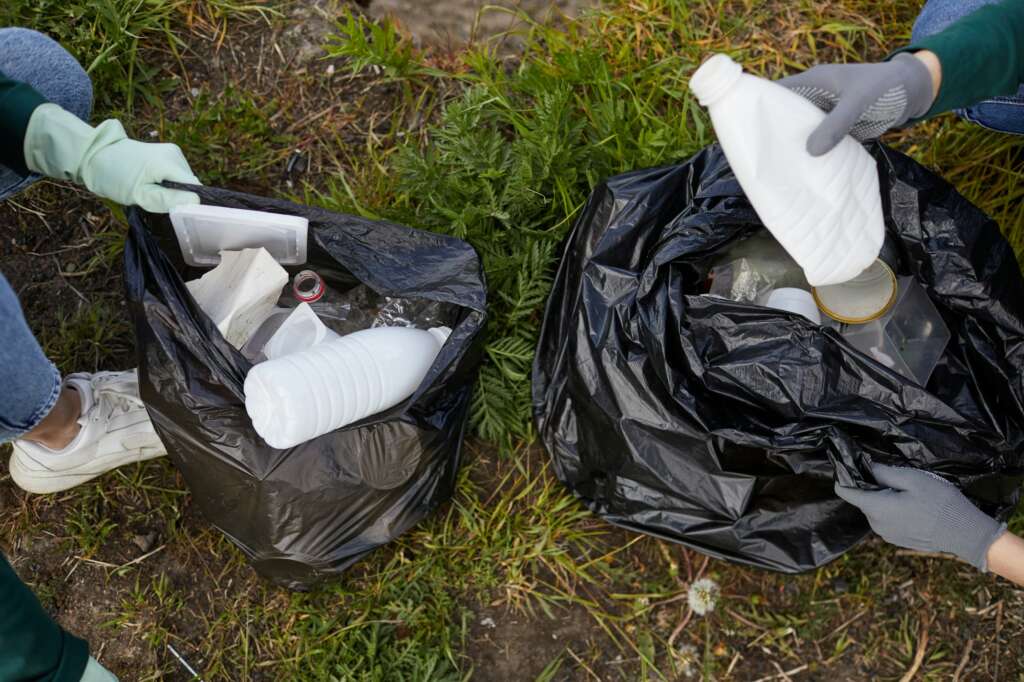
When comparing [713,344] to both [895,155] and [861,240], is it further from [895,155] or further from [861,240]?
[895,155]

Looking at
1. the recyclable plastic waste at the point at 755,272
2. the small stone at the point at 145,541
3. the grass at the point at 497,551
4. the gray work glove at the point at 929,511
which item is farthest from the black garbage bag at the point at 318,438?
the gray work glove at the point at 929,511

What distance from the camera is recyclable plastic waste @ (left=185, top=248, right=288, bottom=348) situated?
4.80 ft

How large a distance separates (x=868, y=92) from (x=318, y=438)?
106cm

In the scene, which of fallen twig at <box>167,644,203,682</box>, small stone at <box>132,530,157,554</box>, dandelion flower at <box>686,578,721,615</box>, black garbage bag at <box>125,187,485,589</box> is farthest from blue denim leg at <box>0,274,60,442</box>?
dandelion flower at <box>686,578,721,615</box>

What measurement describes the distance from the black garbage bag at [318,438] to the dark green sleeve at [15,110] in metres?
0.25

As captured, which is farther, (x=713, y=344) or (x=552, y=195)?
(x=552, y=195)

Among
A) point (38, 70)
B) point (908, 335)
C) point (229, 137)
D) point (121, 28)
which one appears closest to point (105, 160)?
point (38, 70)

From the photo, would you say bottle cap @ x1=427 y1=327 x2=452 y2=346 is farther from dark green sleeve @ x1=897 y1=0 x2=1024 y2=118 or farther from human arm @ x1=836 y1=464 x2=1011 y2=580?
dark green sleeve @ x1=897 y1=0 x2=1024 y2=118

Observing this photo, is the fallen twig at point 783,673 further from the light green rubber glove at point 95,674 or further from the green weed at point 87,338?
the green weed at point 87,338

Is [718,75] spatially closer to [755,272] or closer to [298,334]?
[755,272]

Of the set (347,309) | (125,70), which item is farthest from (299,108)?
(347,309)

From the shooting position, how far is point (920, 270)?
1489 mm

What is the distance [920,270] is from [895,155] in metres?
0.22

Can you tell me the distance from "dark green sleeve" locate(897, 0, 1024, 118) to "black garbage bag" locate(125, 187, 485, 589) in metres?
0.84
